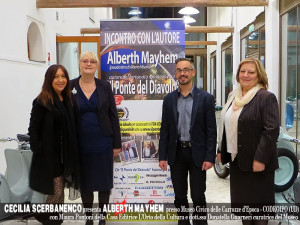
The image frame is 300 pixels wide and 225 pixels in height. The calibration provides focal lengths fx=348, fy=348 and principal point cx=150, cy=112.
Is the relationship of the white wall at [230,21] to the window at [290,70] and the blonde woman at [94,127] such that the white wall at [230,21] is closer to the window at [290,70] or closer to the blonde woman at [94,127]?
the window at [290,70]

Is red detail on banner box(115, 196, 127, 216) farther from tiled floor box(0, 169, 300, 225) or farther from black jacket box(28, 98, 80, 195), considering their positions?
black jacket box(28, 98, 80, 195)

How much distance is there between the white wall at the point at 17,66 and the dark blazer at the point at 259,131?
3388 millimetres

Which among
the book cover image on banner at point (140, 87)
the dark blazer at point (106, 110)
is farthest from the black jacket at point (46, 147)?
the book cover image on banner at point (140, 87)

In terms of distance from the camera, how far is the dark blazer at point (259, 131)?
2.31 m

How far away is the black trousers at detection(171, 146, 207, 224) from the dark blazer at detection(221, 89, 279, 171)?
1.56ft

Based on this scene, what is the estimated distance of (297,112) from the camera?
514 cm

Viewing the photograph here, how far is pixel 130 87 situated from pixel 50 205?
1.24 metres

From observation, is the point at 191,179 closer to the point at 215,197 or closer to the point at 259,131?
the point at 259,131

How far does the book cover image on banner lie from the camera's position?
3.18 meters

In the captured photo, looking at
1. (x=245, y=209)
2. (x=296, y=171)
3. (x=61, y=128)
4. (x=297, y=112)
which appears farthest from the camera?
(x=297, y=112)

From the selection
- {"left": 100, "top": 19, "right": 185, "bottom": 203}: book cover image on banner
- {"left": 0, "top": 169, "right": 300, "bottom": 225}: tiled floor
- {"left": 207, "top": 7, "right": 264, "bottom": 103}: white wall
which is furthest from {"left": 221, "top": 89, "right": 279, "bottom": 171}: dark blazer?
{"left": 207, "top": 7, "right": 264, "bottom": 103}: white wall

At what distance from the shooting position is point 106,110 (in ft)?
9.39

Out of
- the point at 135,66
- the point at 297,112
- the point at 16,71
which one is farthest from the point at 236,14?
the point at 135,66

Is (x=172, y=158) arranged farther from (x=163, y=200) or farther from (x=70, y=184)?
(x=70, y=184)
